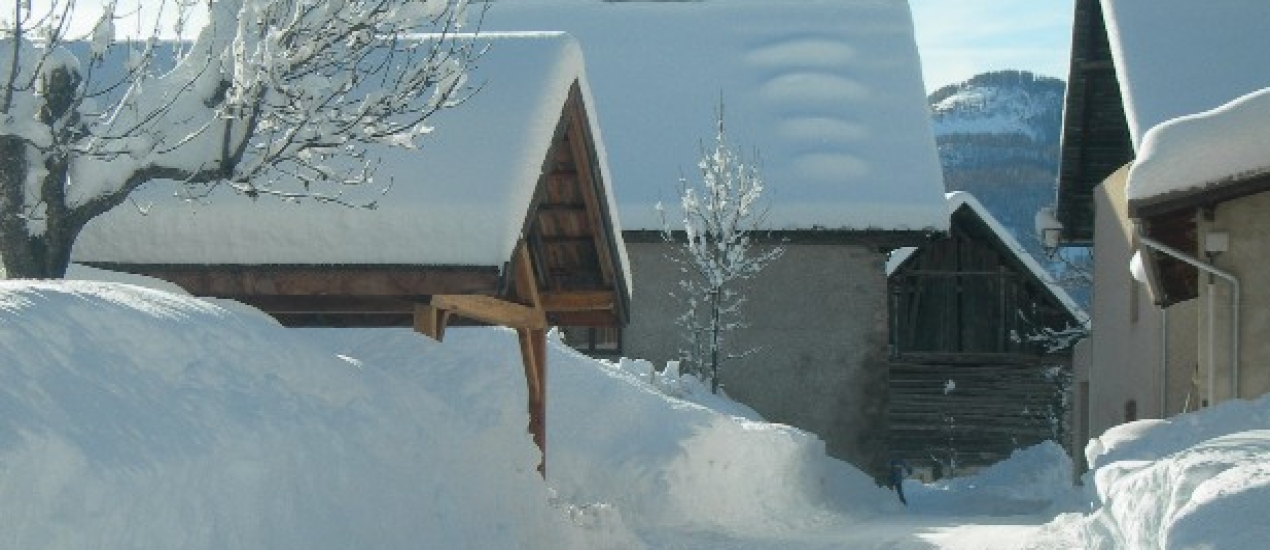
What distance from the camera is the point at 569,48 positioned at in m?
12.8

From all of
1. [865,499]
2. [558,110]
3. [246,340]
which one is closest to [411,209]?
[558,110]

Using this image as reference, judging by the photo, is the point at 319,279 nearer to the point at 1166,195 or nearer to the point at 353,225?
the point at 353,225

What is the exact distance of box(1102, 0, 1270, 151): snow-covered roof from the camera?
19.0 meters

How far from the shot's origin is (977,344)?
1395 inches

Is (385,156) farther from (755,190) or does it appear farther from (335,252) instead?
(755,190)

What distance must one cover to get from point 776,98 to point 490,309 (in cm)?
1868

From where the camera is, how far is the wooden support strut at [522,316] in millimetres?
12453

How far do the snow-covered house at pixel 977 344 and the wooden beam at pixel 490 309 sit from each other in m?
21.6

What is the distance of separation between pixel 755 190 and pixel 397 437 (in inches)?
756

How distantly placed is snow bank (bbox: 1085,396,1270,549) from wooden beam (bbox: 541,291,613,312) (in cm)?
429

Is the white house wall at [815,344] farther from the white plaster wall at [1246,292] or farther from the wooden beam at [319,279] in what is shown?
the wooden beam at [319,279]

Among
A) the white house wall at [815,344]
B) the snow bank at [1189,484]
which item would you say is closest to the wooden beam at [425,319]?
the snow bank at [1189,484]

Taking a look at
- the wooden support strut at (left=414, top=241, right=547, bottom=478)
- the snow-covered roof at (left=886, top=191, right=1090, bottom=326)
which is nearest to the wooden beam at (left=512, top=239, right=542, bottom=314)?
the wooden support strut at (left=414, top=241, right=547, bottom=478)

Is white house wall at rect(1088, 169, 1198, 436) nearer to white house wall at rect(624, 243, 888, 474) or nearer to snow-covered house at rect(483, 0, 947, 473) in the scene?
snow-covered house at rect(483, 0, 947, 473)
